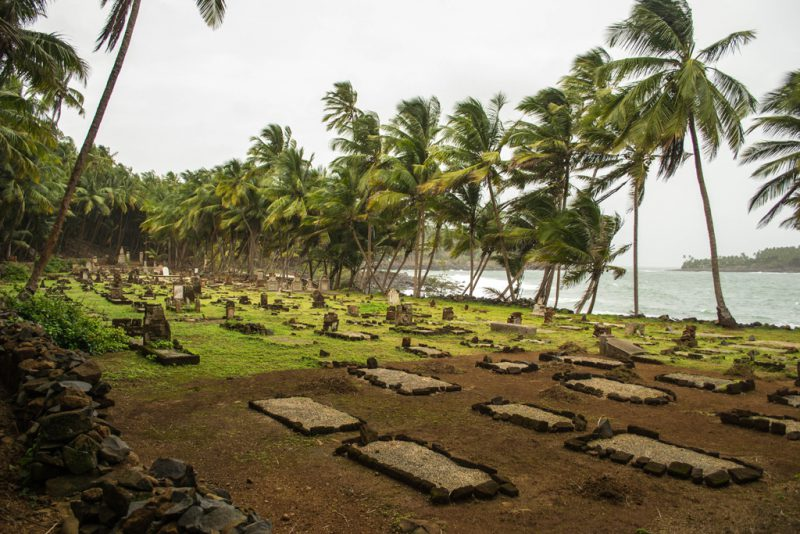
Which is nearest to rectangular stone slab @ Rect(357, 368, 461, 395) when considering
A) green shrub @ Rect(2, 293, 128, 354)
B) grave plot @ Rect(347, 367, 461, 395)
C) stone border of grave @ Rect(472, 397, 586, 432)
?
grave plot @ Rect(347, 367, 461, 395)

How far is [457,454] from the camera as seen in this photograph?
187 inches

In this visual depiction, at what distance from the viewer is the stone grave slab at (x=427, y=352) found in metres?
10.5

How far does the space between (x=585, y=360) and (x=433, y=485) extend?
712cm

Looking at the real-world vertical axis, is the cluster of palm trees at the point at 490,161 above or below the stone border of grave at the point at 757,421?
above

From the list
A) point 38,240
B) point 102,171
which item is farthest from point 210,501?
point 102,171

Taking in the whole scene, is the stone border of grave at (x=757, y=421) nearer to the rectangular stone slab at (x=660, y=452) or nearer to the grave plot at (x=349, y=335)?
the rectangular stone slab at (x=660, y=452)

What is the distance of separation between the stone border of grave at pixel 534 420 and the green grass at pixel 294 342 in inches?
139

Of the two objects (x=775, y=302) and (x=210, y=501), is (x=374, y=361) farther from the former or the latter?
(x=775, y=302)

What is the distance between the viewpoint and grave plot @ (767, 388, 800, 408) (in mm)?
7209

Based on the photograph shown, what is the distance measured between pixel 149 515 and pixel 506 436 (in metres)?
3.70

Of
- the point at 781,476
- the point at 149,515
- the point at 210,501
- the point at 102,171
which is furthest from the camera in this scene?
the point at 102,171

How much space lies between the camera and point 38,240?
1764 inches

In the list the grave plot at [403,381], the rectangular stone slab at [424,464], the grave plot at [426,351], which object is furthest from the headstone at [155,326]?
the rectangular stone slab at [424,464]

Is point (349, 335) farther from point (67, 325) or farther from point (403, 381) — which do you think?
point (67, 325)
